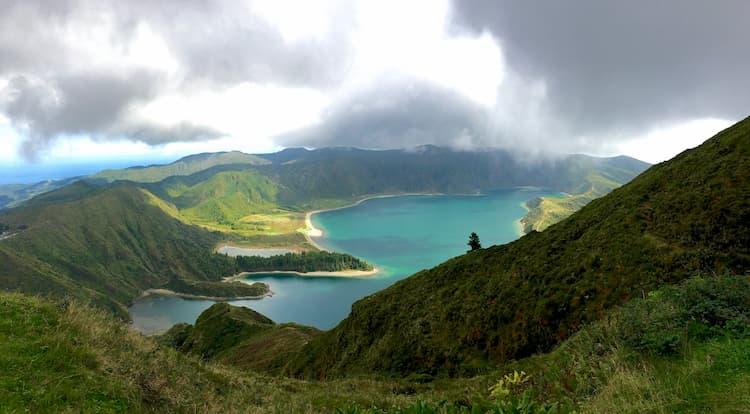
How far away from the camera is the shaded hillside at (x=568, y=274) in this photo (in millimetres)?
23641

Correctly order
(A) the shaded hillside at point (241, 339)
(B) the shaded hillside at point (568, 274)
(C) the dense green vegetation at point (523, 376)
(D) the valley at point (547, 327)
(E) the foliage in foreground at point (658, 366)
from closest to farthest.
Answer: (E) the foliage in foreground at point (658, 366) < (C) the dense green vegetation at point (523, 376) < (D) the valley at point (547, 327) < (B) the shaded hillside at point (568, 274) < (A) the shaded hillside at point (241, 339)

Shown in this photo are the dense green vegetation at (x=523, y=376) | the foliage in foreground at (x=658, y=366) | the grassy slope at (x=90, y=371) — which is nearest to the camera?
the foliage in foreground at (x=658, y=366)

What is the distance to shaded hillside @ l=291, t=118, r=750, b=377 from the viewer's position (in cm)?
2364

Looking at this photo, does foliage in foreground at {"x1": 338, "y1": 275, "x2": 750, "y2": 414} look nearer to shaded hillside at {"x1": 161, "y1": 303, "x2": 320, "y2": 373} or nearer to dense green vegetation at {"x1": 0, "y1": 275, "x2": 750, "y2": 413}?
dense green vegetation at {"x1": 0, "y1": 275, "x2": 750, "y2": 413}

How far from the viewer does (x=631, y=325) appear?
9.12 m

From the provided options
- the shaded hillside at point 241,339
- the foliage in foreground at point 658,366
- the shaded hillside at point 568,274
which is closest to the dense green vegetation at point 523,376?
the foliage in foreground at point 658,366

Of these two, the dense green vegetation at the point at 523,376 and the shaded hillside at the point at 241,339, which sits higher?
the dense green vegetation at the point at 523,376

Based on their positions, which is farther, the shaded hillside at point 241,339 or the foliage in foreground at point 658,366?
the shaded hillside at point 241,339

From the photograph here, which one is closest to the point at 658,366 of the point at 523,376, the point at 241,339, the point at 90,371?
the point at 523,376

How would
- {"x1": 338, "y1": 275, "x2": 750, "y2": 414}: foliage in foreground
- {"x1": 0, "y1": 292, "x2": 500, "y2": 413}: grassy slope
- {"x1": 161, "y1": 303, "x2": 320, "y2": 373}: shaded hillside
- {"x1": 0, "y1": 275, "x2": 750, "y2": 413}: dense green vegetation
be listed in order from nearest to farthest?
{"x1": 338, "y1": 275, "x2": 750, "y2": 414}: foliage in foreground
{"x1": 0, "y1": 275, "x2": 750, "y2": 413}: dense green vegetation
{"x1": 0, "y1": 292, "x2": 500, "y2": 413}: grassy slope
{"x1": 161, "y1": 303, "x2": 320, "y2": 373}: shaded hillside

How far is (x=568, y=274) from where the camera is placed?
1156 inches

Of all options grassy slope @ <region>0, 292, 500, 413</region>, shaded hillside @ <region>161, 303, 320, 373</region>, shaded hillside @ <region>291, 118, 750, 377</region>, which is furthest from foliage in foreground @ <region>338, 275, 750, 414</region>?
shaded hillside @ <region>161, 303, 320, 373</region>

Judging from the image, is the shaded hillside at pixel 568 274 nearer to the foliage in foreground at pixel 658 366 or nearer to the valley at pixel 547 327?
the valley at pixel 547 327

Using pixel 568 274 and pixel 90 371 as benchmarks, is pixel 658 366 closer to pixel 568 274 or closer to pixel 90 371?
pixel 90 371
